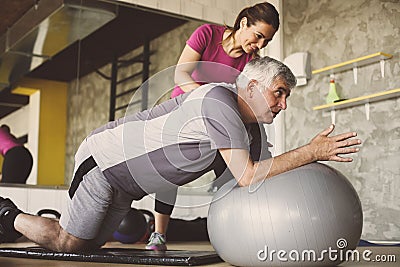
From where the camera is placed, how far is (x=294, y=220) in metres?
1.63

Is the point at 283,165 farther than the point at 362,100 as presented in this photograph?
No

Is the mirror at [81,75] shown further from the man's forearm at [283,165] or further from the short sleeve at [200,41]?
the man's forearm at [283,165]

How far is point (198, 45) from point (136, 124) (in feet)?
2.52

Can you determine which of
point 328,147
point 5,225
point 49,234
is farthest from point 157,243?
point 328,147

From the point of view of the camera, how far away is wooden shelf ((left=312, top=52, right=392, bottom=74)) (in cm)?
399

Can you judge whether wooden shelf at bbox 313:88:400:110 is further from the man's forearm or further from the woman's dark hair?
the man's forearm

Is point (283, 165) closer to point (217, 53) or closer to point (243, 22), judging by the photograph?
point (243, 22)

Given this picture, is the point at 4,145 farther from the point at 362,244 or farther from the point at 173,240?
the point at 362,244

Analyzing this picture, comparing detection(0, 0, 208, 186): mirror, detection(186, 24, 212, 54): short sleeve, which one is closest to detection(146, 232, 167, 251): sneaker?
detection(186, 24, 212, 54): short sleeve

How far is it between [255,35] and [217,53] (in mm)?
291

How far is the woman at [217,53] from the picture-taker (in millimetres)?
2467

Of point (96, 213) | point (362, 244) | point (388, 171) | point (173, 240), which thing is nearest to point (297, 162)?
point (96, 213)

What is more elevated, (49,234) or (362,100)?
(362,100)

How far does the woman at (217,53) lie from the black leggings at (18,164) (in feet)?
5.07
